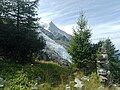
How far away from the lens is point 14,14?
84.8 ft

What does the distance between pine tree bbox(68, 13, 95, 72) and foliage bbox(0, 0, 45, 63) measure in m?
3.02

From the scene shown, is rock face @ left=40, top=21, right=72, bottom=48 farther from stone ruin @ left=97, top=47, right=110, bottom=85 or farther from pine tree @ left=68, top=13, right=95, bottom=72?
stone ruin @ left=97, top=47, right=110, bottom=85

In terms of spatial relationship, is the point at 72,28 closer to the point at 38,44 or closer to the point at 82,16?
the point at 82,16

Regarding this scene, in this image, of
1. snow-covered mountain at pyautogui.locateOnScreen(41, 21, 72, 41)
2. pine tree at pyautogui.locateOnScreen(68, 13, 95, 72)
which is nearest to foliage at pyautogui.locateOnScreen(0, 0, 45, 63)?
pine tree at pyautogui.locateOnScreen(68, 13, 95, 72)

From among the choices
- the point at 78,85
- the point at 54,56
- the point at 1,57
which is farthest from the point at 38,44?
the point at 78,85

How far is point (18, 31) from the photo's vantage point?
24297mm

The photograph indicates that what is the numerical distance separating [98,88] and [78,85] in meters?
0.63

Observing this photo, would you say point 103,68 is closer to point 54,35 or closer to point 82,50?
point 82,50

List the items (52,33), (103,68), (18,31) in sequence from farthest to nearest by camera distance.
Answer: (52,33), (18,31), (103,68)

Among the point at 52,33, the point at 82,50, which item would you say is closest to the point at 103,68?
the point at 82,50

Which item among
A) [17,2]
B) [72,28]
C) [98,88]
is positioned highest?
[17,2]

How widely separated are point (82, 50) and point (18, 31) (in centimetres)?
598

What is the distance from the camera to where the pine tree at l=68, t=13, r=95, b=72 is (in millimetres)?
25688

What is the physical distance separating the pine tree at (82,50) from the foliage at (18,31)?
302cm
